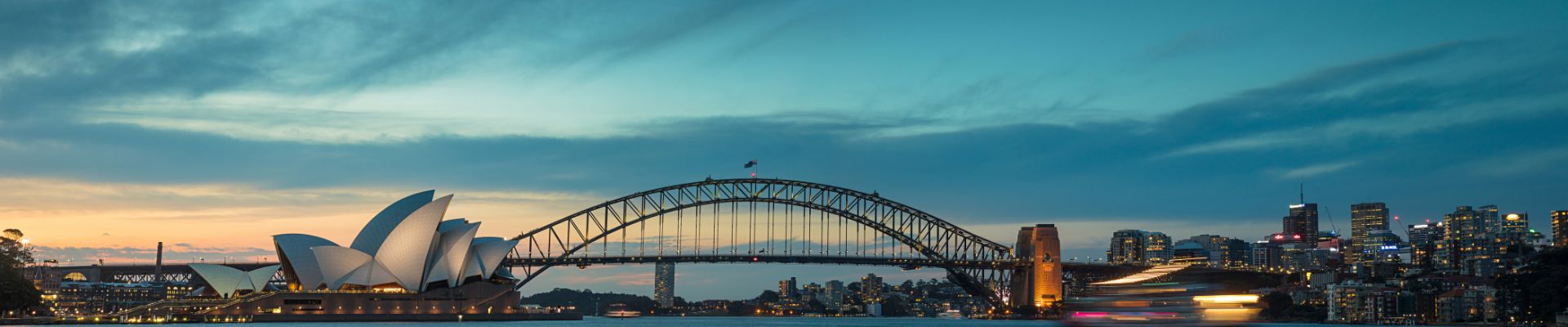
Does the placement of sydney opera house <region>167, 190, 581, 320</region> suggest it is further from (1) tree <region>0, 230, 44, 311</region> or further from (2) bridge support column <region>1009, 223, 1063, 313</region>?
(2) bridge support column <region>1009, 223, 1063, 313</region>

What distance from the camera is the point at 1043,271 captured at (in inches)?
5305

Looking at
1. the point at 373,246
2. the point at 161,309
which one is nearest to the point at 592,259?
the point at 373,246

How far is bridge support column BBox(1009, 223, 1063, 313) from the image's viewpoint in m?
134

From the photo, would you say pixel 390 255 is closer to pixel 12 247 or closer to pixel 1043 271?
pixel 12 247

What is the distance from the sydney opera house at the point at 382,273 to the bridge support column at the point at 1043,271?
182 ft

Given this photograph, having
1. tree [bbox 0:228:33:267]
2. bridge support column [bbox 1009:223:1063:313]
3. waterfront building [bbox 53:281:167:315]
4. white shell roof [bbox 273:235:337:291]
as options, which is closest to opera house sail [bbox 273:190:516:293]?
white shell roof [bbox 273:235:337:291]

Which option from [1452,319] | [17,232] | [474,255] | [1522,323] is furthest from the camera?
[1452,319]

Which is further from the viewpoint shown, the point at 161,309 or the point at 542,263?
the point at 542,263

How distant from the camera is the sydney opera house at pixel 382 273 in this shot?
337 ft

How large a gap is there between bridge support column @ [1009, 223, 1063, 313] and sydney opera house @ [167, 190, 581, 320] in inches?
2184

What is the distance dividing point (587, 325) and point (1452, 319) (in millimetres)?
98479

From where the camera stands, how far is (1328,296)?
179000 millimetres

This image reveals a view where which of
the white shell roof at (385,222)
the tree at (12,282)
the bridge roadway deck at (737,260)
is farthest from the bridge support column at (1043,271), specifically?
the tree at (12,282)

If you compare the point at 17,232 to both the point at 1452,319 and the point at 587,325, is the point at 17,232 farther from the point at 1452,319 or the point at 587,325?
the point at 1452,319
